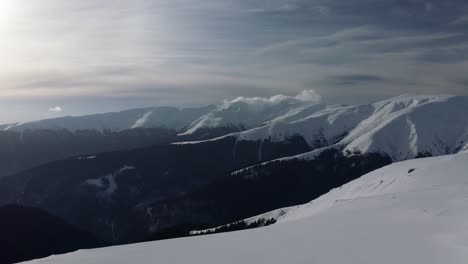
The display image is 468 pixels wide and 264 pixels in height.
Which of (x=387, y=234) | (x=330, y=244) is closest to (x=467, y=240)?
(x=387, y=234)

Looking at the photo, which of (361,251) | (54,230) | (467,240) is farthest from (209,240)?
(54,230)

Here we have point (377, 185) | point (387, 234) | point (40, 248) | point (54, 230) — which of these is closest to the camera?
point (387, 234)

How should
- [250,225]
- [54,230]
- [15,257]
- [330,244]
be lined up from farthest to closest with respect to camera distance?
[54,230], [15,257], [250,225], [330,244]

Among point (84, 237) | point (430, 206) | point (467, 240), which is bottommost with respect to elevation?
point (84, 237)

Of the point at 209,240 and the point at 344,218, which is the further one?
the point at 344,218

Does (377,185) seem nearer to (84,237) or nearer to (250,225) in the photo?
(250,225)

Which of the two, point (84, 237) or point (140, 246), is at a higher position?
point (140, 246)

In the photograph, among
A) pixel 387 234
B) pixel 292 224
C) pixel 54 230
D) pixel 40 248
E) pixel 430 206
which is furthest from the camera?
pixel 54 230

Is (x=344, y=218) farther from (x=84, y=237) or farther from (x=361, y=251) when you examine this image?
(x=84, y=237)

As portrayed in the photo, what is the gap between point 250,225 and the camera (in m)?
142

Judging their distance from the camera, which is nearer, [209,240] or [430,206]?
[209,240]

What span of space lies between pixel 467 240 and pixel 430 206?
1157 cm

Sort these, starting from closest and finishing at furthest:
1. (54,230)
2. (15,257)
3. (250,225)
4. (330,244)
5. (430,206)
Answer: (330,244), (430,206), (250,225), (15,257), (54,230)

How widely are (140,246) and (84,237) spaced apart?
566ft
